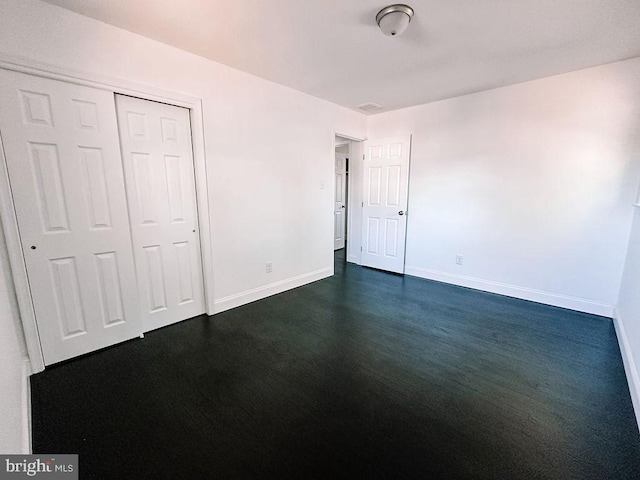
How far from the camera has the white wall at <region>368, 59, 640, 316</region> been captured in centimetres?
276

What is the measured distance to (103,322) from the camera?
7.48 feet

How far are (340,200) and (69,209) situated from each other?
4738mm

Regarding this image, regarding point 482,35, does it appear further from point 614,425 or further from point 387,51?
point 614,425

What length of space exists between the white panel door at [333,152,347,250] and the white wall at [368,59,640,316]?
6.52ft

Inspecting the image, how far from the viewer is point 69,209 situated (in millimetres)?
2053

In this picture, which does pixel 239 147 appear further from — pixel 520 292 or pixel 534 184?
pixel 520 292

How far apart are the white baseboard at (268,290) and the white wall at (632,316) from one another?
10.1 ft

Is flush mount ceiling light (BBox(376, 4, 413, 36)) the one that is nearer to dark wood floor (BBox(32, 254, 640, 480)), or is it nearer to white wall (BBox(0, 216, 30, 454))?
dark wood floor (BBox(32, 254, 640, 480))

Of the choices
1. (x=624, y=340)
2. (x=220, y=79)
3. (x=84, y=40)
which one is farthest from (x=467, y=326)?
(x=84, y=40)

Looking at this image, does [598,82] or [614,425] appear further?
[598,82]

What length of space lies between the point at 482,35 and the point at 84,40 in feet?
9.80

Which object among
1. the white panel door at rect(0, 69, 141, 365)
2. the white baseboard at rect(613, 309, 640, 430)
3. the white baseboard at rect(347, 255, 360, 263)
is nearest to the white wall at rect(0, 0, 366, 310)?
the white panel door at rect(0, 69, 141, 365)

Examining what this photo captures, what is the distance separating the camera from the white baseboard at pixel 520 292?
2.97 m

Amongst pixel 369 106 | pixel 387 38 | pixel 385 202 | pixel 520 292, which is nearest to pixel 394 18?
pixel 387 38
